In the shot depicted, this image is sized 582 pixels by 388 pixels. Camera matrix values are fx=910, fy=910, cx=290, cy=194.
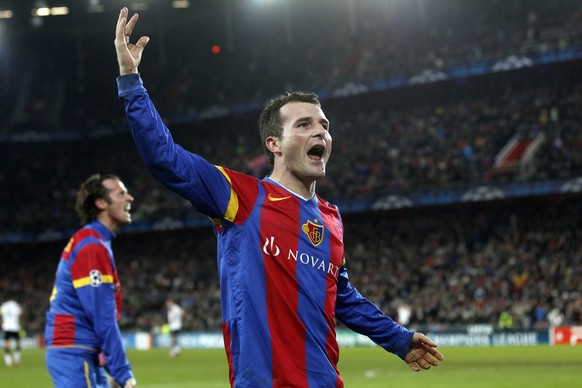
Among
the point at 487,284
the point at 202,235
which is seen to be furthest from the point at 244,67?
the point at 487,284

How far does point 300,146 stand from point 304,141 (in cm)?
3

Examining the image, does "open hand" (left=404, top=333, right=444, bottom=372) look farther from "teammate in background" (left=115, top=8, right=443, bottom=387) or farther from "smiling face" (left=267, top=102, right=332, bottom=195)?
"smiling face" (left=267, top=102, right=332, bottom=195)

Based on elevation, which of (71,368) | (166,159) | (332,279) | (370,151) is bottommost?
(71,368)

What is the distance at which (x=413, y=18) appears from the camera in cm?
4981

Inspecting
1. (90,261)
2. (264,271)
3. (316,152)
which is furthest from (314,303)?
(90,261)

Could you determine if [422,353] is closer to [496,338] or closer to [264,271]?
[264,271]

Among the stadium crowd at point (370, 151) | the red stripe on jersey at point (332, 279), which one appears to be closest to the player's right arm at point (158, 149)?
the red stripe on jersey at point (332, 279)

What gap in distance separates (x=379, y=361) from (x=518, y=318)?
33.6 ft

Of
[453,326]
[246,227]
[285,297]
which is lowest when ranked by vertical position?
[453,326]

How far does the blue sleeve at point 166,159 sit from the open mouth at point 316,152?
0.54m

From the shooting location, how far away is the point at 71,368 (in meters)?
6.76

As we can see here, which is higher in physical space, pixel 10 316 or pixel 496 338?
pixel 10 316

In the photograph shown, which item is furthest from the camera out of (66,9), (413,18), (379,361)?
(66,9)

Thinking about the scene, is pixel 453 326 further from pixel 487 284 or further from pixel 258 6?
pixel 258 6
